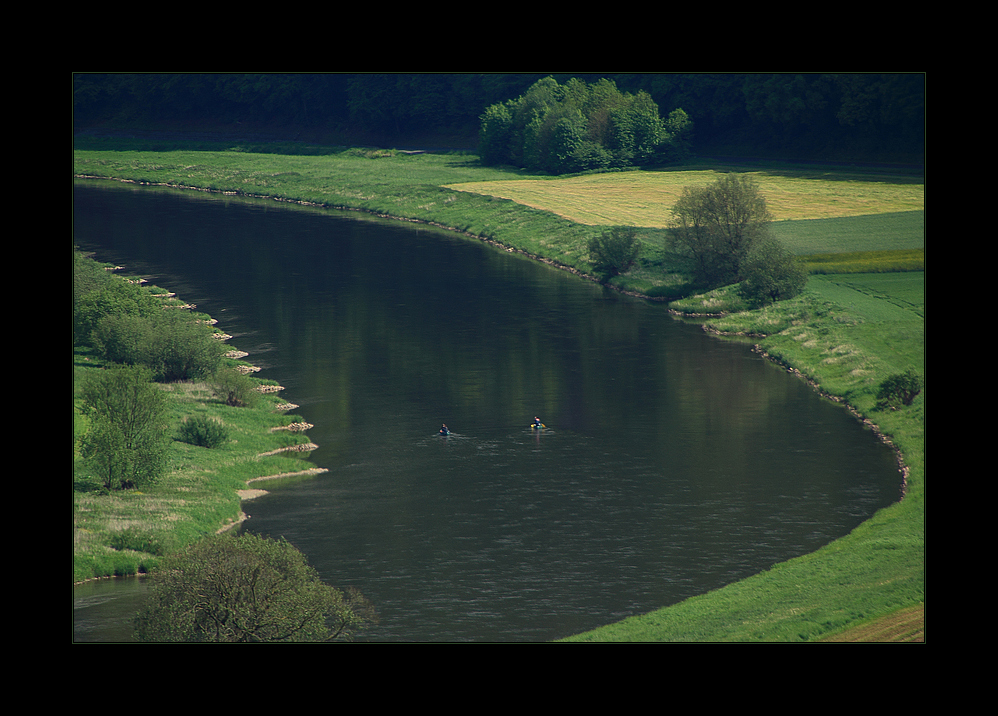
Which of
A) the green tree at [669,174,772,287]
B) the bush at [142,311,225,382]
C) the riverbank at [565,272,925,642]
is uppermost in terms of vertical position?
the green tree at [669,174,772,287]

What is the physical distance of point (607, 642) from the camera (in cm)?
3691

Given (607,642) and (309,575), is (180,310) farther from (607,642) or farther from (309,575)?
(607,642)

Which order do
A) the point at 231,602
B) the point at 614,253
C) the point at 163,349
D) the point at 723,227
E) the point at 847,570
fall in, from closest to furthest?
the point at 231,602, the point at 847,570, the point at 163,349, the point at 723,227, the point at 614,253

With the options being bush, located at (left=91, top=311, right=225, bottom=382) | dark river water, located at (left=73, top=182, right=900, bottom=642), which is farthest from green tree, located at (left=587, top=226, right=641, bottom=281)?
bush, located at (left=91, top=311, right=225, bottom=382)

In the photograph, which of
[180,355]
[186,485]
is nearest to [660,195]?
[180,355]

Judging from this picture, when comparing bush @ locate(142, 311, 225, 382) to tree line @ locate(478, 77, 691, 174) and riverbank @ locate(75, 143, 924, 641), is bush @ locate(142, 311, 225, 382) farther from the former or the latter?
tree line @ locate(478, 77, 691, 174)

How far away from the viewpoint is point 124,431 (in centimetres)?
5016

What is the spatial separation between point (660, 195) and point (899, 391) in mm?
73091

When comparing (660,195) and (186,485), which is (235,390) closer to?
(186,485)

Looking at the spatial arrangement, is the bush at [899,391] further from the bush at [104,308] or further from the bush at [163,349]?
the bush at [104,308]

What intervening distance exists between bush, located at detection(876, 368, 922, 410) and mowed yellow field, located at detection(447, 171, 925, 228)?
47.7 meters

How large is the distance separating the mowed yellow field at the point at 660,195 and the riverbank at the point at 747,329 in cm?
292

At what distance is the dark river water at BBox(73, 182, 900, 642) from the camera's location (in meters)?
42.4
